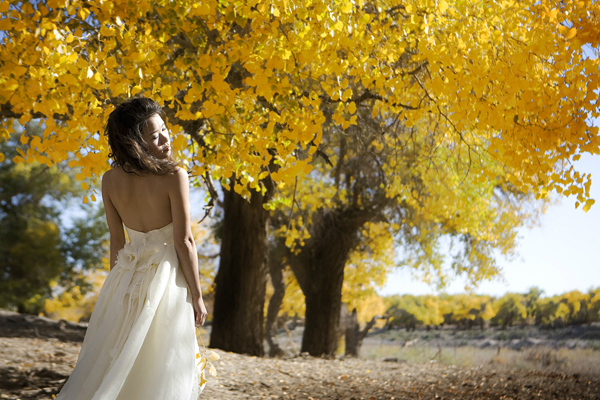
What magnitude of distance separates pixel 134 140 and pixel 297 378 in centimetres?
457

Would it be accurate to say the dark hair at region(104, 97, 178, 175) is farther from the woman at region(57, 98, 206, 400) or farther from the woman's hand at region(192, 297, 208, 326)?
the woman's hand at region(192, 297, 208, 326)

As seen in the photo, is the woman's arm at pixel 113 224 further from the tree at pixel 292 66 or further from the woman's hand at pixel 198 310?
the tree at pixel 292 66

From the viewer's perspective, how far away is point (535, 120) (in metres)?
4.11

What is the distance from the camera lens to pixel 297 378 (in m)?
6.12

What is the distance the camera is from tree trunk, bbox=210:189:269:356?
7.33 m

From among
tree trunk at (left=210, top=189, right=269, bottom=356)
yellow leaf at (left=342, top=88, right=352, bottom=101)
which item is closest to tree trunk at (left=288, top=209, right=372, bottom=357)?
tree trunk at (left=210, top=189, right=269, bottom=356)

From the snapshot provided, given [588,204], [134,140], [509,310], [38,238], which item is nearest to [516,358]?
[509,310]

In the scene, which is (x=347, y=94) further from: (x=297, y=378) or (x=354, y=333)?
(x=354, y=333)

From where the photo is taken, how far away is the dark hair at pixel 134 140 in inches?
92.4

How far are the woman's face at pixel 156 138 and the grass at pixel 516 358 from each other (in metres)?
8.07

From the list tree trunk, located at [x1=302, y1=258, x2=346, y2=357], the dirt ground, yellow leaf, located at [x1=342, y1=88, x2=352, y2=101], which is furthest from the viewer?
tree trunk, located at [x1=302, y1=258, x2=346, y2=357]

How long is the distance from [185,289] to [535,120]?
3.23 meters

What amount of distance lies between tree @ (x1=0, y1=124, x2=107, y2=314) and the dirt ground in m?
7.85

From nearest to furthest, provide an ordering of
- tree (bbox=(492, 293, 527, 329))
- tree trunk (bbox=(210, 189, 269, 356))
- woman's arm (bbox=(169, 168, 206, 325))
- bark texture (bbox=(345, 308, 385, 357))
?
woman's arm (bbox=(169, 168, 206, 325)), tree trunk (bbox=(210, 189, 269, 356)), tree (bbox=(492, 293, 527, 329)), bark texture (bbox=(345, 308, 385, 357))
